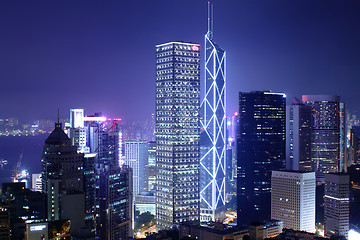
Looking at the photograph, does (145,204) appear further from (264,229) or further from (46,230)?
(46,230)

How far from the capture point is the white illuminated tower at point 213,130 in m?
29.7

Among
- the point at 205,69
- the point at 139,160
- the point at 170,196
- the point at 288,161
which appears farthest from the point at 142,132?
the point at 170,196

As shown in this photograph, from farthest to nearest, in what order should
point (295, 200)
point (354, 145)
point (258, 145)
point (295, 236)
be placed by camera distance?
point (354, 145)
point (258, 145)
point (295, 200)
point (295, 236)

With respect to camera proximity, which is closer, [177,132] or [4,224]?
[4,224]

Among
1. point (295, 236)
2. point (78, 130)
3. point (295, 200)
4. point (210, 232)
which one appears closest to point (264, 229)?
point (295, 236)

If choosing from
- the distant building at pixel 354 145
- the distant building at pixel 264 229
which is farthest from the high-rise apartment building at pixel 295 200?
the distant building at pixel 354 145

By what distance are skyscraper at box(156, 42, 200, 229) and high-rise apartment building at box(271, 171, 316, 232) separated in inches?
213

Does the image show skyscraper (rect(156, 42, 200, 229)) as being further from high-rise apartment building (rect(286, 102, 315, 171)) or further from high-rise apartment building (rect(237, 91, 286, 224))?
high-rise apartment building (rect(286, 102, 315, 171))

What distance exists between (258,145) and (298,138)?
465 cm

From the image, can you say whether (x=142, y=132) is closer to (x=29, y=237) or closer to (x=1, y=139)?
(x=1, y=139)

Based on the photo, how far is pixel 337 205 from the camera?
22516mm

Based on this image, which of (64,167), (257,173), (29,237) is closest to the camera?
→ (29,237)

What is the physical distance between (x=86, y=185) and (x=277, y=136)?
15.1 m

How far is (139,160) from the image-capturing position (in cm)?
3431
